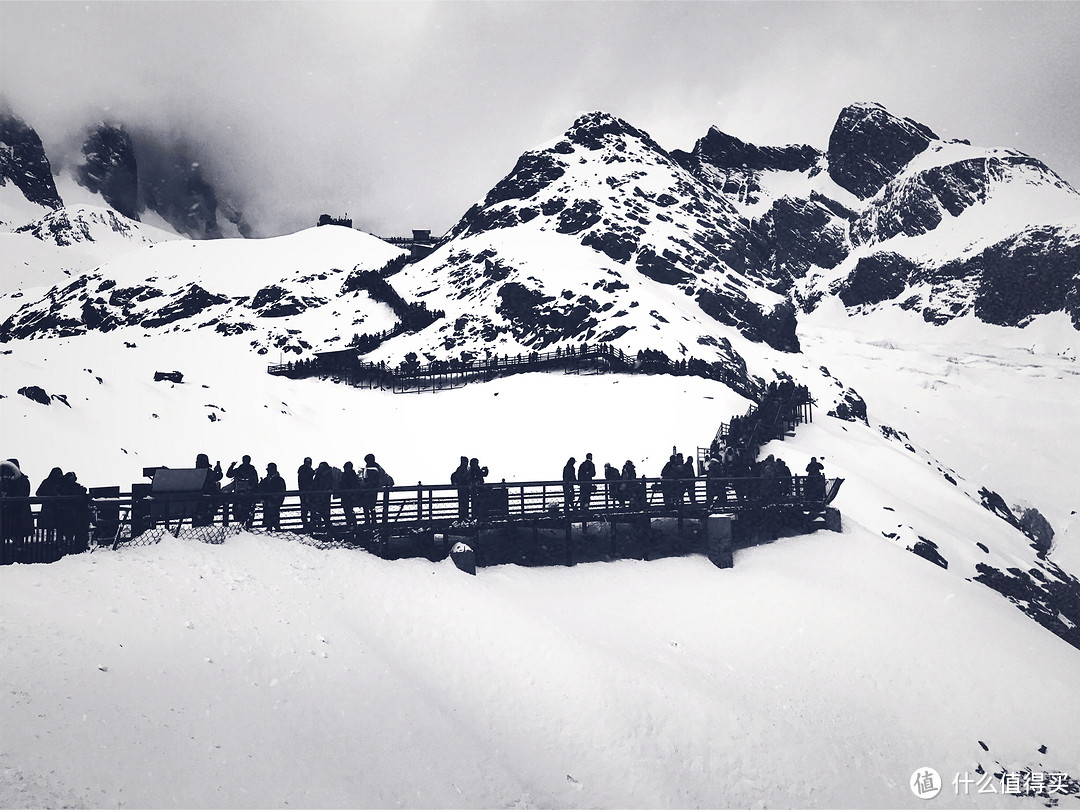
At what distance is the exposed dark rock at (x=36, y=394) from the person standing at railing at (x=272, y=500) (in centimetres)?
1742

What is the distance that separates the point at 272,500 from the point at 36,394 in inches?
727

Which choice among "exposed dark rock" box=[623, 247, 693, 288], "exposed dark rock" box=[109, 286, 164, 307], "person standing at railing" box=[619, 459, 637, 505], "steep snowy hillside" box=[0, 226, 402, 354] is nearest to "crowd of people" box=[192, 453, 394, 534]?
"person standing at railing" box=[619, 459, 637, 505]

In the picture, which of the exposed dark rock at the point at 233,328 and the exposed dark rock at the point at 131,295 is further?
the exposed dark rock at the point at 131,295

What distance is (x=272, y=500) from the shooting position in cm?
1560

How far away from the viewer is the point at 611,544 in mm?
20344

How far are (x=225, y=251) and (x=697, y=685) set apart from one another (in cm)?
11229

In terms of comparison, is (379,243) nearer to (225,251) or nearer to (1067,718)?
(225,251)

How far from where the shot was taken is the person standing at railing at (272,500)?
15.4m

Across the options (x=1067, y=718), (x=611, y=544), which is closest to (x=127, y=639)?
(x=611, y=544)

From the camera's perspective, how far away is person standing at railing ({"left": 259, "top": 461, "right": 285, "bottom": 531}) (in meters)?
15.4

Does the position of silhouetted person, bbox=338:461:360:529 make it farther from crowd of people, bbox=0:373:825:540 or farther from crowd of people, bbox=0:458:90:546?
crowd of people, bbox=0:458:90:546

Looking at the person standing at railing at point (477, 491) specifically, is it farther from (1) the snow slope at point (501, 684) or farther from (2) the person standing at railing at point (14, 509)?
(2) the person standing at railing at point (14, 509)

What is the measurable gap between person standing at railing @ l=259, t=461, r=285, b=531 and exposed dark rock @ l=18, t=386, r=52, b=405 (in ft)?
57.2

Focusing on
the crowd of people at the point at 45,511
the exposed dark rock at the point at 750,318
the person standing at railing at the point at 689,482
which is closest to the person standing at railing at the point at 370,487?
the crowd of people at the point at 45,511
